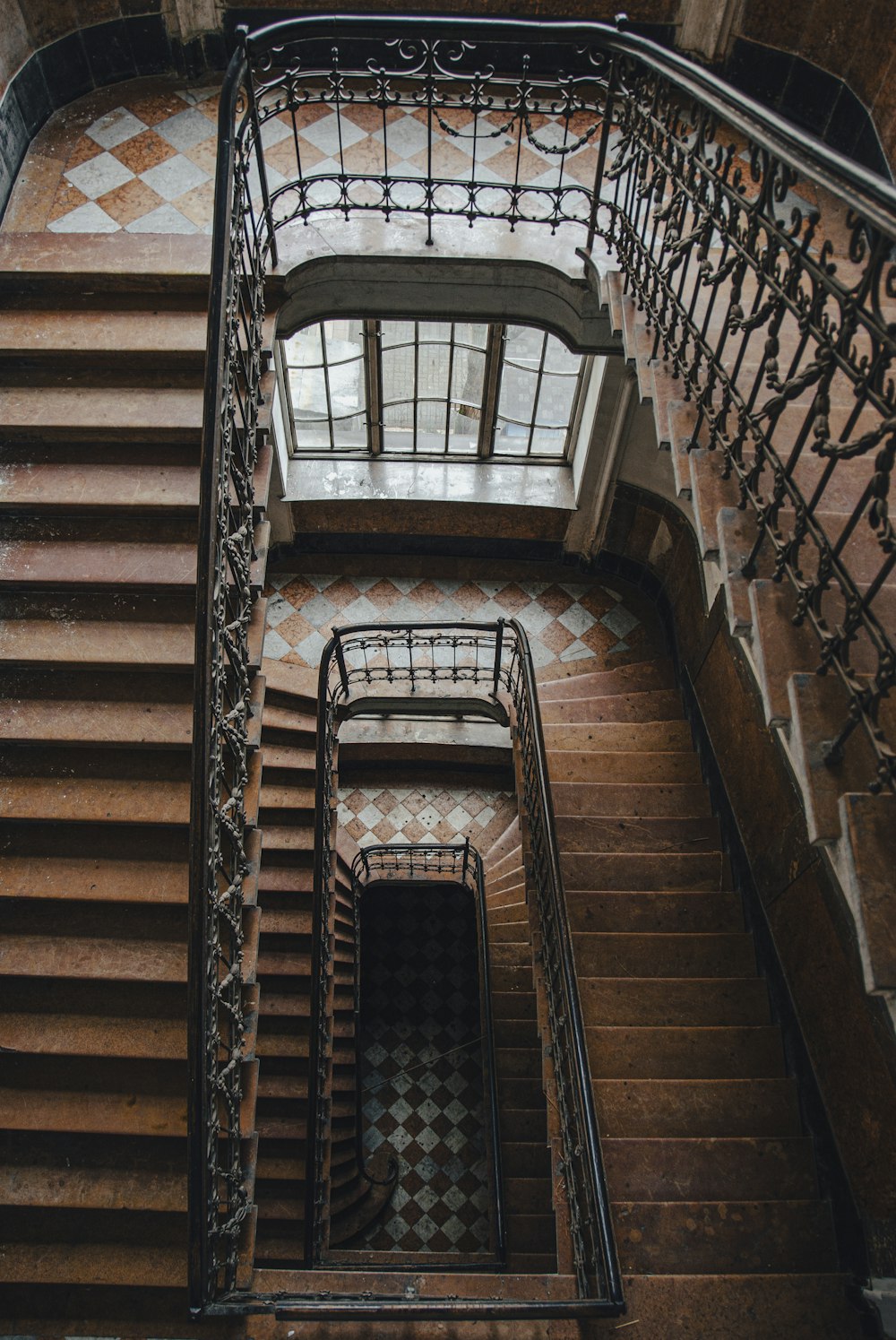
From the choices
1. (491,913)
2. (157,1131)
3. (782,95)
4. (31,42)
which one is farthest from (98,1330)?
(782,95)

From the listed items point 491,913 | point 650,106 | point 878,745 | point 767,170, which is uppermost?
point 650,106

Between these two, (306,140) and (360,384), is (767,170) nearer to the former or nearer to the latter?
(306,140)

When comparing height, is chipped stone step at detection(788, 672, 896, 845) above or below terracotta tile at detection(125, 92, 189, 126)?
below

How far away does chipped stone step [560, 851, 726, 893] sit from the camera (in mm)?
5461

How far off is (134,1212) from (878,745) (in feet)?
11.8

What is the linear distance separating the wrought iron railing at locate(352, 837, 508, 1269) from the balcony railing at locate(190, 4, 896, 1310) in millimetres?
3453

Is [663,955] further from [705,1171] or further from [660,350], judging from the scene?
[660,350]

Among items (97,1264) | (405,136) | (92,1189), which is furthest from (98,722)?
(405,136)

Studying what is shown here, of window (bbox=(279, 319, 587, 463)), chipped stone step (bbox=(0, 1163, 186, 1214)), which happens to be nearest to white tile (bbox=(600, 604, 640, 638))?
window (bbox=(279, 319, 587, 463))

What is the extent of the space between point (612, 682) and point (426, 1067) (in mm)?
4480

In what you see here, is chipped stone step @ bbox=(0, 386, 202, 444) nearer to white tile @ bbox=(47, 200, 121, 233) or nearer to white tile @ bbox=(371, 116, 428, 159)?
white tile @ bbox=(47, 200, 121, 233)

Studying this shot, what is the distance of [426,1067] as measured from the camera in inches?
328

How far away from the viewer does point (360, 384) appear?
285 inches

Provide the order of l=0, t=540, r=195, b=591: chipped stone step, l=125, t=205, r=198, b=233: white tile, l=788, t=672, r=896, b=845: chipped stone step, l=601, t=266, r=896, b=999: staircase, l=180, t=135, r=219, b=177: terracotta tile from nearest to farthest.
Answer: l=601, t=266, r=896, b=999: staircase
l=788, t=672, r=896, b=845: chipped stone step
l=0, t=540, r=195, b=591: chipped stone step
l=125, t=205, r=198, b=233: white tile
l=180, t=135, r=219, b=177: terracotta tile
